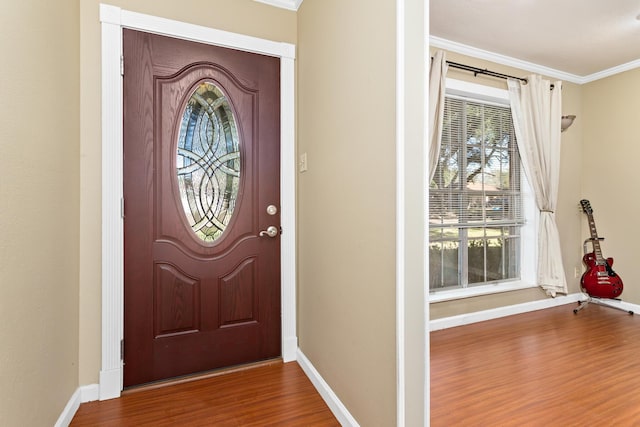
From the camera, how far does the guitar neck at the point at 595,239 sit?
137 inches

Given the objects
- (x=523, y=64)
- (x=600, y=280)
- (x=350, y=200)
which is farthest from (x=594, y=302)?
(x=350, y=200)

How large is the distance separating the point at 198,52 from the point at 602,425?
3.12 meters

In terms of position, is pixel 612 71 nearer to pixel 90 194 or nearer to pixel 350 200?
pixel 350 200

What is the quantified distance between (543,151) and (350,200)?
9.32ft

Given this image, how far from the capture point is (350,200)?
1.63 meters

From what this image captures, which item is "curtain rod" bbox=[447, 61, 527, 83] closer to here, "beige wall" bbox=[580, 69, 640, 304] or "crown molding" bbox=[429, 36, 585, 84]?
"crown molding" bbox=[429, 36, 585, 84]

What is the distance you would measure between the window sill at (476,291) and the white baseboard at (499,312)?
0.18m

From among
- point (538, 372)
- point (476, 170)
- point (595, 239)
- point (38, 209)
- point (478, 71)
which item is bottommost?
point (538, 372)

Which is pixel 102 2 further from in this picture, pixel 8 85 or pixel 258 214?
pixel 258 214

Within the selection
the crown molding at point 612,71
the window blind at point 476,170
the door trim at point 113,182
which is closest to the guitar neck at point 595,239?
the window blind at point 476,170

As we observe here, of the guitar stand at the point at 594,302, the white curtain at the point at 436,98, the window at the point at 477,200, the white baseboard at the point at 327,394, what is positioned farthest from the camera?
the guitar stand at the point at 594,302

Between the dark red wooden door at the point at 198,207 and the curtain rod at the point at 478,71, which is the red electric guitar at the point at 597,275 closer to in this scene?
the curtain rod at the point at 478,71

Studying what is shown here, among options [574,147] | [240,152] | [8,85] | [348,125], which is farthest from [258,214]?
[574,147]

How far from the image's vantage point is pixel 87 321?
72.4 inches
